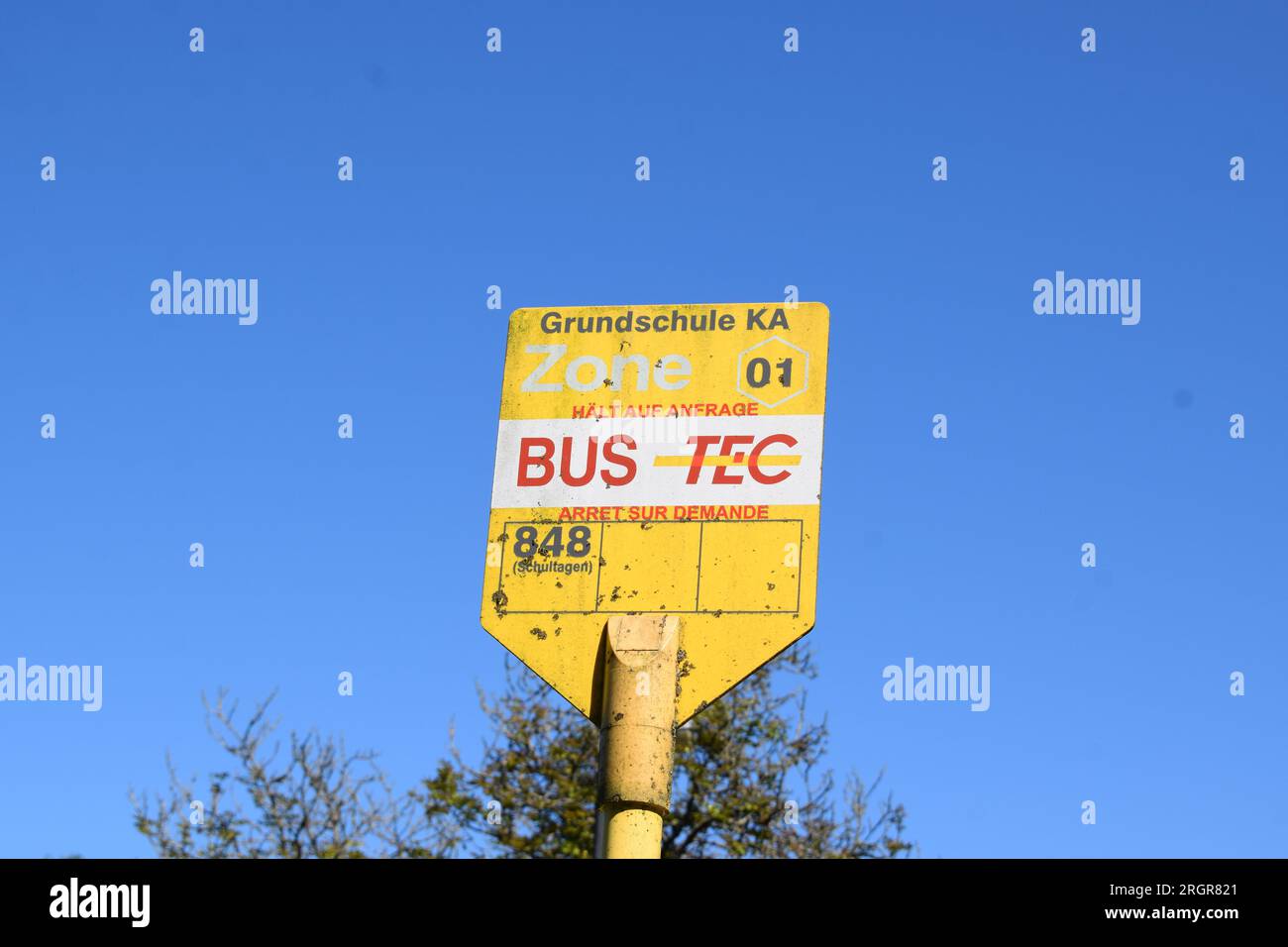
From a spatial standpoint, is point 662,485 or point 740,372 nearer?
point 662,485

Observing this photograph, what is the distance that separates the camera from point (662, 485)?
19.1 feet

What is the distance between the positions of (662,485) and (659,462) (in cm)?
10

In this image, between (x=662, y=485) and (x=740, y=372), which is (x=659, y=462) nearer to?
(x=662, y=485)

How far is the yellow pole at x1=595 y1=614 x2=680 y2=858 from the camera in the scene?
16.9ft

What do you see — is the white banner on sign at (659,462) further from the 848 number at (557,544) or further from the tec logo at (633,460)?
the 848 number at (557,544)

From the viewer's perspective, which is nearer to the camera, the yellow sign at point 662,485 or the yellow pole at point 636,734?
the yellow pole at point 636,734

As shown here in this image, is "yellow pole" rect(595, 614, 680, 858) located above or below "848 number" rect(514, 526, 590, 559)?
below

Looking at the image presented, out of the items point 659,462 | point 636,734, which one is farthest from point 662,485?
point 636,734

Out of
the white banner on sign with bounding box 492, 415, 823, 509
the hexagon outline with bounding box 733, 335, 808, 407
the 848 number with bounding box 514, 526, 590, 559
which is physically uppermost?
the hexagon outline with bounding box 733, 335, 808, 407

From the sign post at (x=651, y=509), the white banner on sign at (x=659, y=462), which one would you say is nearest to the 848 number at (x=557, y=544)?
the sign post at (x=651, y=509)

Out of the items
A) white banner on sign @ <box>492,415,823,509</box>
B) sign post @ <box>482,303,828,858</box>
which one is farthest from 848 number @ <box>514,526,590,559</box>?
white banner on sign @ <box>492,415,823,509</box>

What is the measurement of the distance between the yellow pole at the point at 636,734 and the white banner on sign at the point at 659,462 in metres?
0.50

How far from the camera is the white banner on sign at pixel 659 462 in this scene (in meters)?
5.77

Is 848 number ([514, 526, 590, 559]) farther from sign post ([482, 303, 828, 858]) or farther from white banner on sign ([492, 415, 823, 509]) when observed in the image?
white banner on sign ([492, 415, 823, 509])
